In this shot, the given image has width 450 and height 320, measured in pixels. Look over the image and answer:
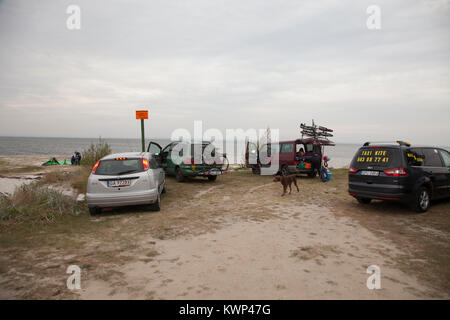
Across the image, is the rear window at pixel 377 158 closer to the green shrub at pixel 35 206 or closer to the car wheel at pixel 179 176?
the car wheel at pixel 179 176

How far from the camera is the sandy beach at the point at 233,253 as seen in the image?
127 inches

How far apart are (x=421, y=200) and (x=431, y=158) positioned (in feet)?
4.45

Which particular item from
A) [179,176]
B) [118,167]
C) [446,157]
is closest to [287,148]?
[179,176]

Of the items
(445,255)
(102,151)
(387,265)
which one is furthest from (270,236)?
(102,151)

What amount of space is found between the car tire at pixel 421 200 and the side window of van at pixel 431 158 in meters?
0.75

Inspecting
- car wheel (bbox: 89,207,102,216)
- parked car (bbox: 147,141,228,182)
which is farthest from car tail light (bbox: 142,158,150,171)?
parked car (bbox: 147,141,228,182)

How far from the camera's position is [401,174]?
661 centimetres

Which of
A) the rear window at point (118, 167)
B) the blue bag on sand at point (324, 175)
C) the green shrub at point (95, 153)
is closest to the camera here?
the rear window at point (118, 167)

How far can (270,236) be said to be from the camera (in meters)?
5.12

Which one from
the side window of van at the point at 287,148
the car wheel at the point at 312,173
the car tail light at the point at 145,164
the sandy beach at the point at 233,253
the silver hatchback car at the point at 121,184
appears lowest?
the sandy beach at the point at 233,253

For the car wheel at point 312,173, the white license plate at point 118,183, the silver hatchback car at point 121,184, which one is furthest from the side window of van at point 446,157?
the white license plate at point 118,183

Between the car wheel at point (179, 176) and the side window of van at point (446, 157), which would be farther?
the car wheel at point (179, 176)

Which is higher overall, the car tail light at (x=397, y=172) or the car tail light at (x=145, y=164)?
the car tail light at (x=145, y=164)
